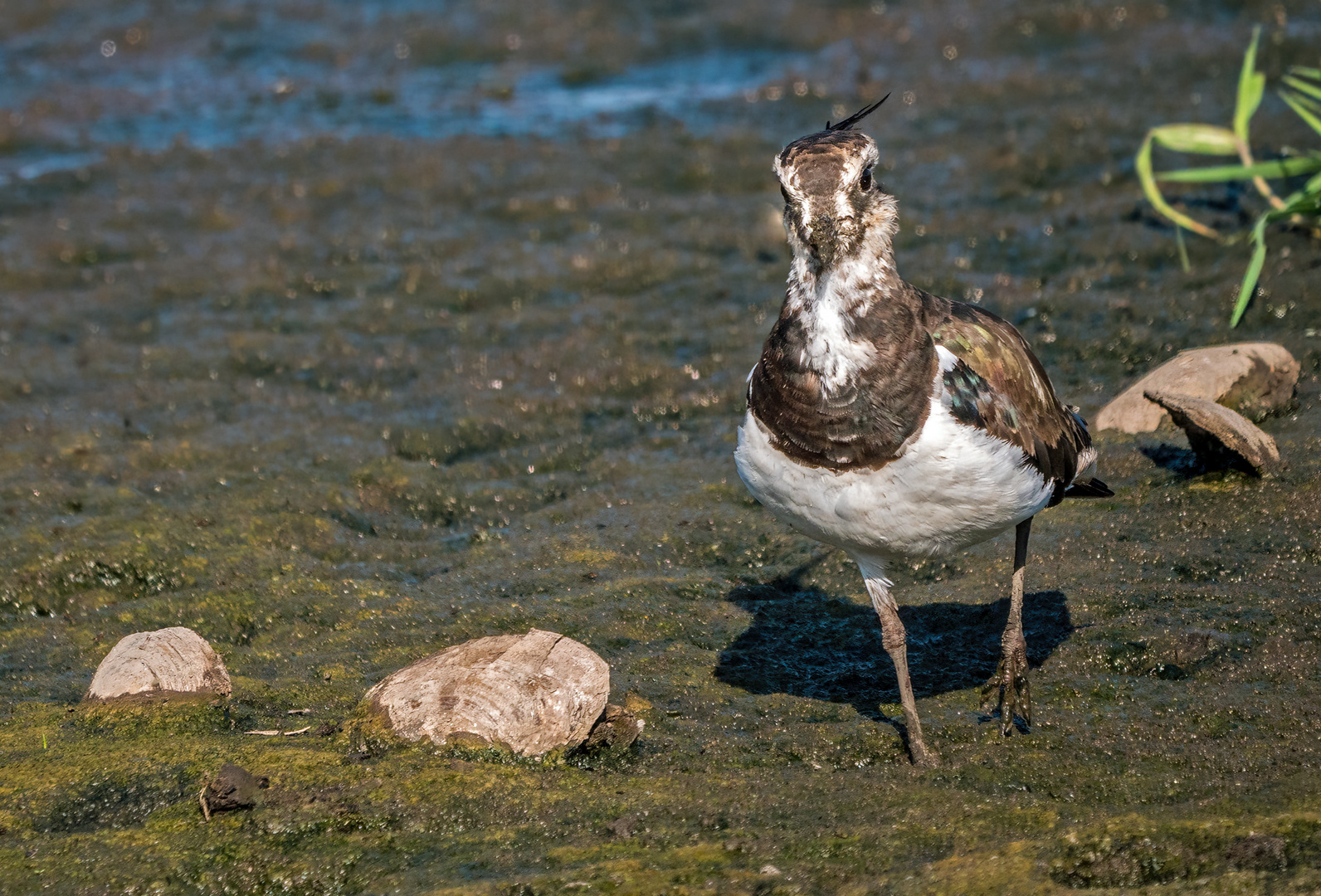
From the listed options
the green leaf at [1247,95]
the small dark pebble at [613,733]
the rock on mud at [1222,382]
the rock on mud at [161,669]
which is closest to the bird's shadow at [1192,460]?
the rock on mud at [1222,382]

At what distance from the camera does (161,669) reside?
5.04m

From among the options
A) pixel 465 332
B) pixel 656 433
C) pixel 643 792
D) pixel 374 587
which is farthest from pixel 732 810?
pixel 465 332

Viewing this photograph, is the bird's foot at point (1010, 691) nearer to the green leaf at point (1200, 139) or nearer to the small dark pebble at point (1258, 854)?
the small dark pebble at point (1258, 854)

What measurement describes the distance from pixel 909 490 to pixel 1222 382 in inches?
133

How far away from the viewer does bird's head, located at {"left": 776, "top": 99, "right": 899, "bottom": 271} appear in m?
4.56

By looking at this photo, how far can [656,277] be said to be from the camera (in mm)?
10312

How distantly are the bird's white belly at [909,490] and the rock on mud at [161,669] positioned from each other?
2.18 m

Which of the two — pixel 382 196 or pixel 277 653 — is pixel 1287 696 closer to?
pixel 277 653

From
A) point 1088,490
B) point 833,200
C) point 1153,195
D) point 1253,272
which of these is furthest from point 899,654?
point 1153,195

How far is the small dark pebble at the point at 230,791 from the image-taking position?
4.28m

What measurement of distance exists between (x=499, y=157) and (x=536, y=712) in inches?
348

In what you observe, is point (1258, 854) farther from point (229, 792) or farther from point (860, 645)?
point (229, 792)

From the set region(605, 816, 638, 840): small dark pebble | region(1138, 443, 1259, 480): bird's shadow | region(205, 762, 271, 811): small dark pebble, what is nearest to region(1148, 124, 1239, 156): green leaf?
region(1138, 443, 1259, 480): bird's shadow

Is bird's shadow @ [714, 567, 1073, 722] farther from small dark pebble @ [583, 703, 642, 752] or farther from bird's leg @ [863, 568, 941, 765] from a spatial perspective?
small dark pebble @ [583, 703, 642, 752]
